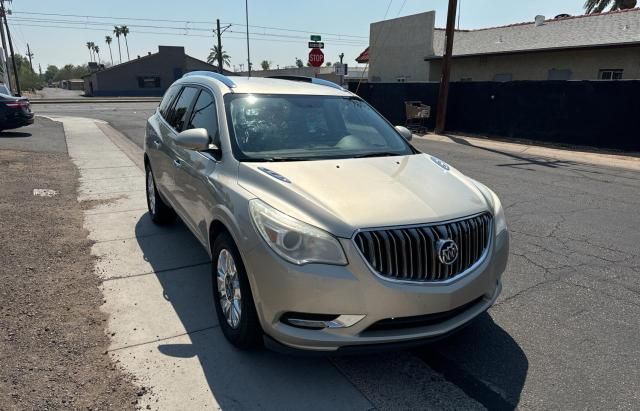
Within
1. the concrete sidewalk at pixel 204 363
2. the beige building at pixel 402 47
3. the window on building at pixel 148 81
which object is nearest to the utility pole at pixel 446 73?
the beige building at pixel 402 47

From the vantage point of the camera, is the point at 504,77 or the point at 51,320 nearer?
the point at 51,320

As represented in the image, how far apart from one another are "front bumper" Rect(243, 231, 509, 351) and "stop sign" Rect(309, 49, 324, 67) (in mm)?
12367

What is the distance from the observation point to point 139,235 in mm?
5457

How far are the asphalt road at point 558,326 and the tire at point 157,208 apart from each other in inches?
134

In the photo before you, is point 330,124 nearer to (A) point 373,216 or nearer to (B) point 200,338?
(A) point 373,216

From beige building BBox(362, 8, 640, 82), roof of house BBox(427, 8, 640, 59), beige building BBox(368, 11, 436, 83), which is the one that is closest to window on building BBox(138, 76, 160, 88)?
beige building BBox(368, 11, 436, 83)

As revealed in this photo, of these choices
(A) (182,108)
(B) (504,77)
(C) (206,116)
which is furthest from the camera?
(B) (504,77)

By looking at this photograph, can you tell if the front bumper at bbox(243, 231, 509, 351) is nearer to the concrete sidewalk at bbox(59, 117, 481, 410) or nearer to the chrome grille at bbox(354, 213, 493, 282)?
the chrome grille at bbox(354, 213, 493, 282)

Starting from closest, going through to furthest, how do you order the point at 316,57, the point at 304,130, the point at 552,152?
1. the point at 304,130
2. the point at 552,152
3. the point at 316,57

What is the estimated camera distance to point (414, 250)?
256 cm

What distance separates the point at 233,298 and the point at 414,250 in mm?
1289

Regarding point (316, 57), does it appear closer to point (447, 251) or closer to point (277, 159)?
point (277, 159)

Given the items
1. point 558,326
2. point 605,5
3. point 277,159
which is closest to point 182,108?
point 277,159

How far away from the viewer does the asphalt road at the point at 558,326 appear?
9.13 feet
